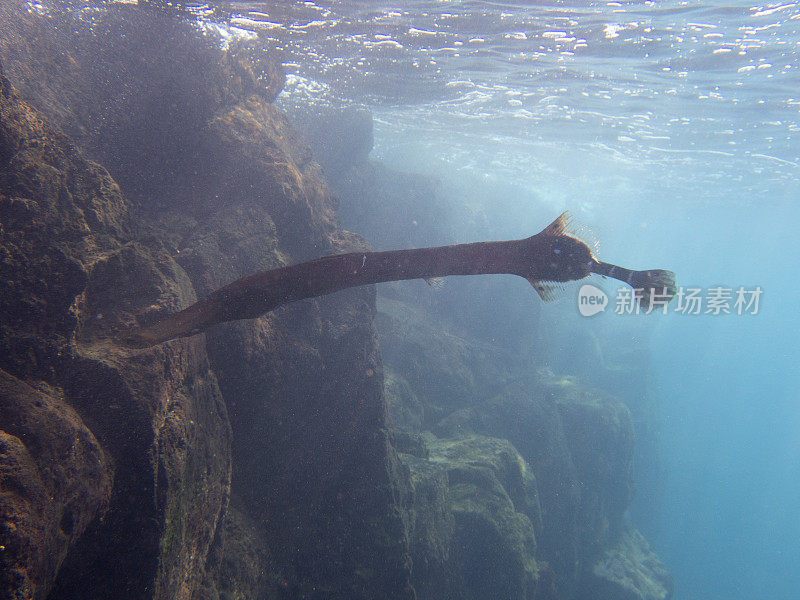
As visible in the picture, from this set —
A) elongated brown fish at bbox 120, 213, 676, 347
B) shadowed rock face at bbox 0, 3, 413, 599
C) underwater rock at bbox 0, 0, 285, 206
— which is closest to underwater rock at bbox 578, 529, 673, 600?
shadowed rock face at bbox 0, 3, 413, 599

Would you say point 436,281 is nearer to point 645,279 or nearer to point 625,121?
point 645,279

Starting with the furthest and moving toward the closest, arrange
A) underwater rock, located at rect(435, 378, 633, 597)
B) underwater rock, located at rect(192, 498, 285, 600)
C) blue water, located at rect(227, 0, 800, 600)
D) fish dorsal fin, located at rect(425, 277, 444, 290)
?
1. underwater rock, located at rect(435, 378, 633, 597)
2. blue water, located at rect(227, 0, 800, 600)
3. underwater rock, located at rect(192, 498, 285, 600)
4. fish dorsal fin, located at rect(425, 277, 444, 290)

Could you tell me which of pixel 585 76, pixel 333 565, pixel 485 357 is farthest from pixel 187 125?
pixel 485 357

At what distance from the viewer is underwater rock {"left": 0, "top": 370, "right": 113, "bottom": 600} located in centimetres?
205

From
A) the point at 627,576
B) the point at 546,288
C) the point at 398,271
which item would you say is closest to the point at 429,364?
the point at 627,576

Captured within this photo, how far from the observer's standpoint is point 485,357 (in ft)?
68.2

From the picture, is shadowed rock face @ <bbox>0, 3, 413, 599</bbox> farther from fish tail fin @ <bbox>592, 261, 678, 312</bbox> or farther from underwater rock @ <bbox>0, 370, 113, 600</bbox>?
fish tail fin @ <bbox>592, 261, 678, 312</bbox>

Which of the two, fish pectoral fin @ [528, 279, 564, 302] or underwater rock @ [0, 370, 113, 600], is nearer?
underwater rock @ [0, 370, 113, 600]

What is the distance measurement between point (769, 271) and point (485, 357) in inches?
5644

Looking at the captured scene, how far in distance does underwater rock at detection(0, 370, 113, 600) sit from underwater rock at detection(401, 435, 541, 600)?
21.2 ft

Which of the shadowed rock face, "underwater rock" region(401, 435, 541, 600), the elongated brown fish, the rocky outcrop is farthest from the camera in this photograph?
the rocky outcrop

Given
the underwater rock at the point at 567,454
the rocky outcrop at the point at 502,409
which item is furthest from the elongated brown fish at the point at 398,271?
the underwater rock at the point at 567,454

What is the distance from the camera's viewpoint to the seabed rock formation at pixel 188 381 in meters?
2.92

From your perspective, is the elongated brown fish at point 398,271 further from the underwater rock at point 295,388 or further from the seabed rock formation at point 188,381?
the underwater rock at point 295,388
